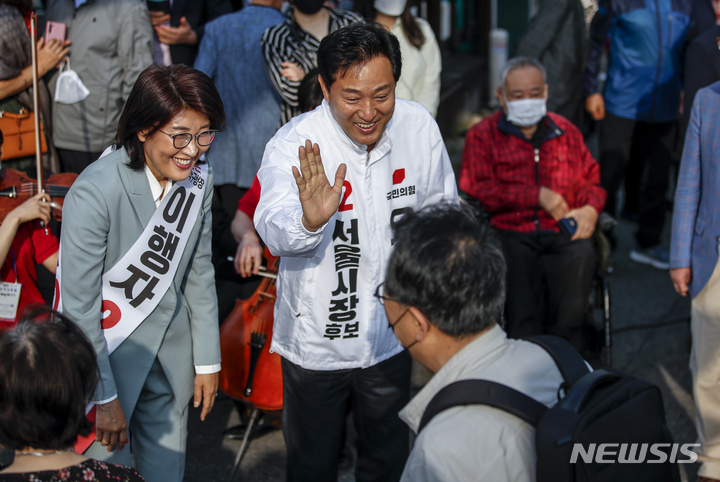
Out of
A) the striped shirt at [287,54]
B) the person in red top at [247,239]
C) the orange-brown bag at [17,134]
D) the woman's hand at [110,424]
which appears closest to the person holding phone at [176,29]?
the striped shirt at [287,54]

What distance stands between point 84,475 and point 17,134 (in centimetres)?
256

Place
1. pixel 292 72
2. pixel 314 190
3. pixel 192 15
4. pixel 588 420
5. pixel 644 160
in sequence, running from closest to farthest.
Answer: pixel 588 420 < pixel 314 190 < pixel 292 72 < pixel 192 15 < pixel 644 160

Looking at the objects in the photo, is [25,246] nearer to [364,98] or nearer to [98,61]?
[364,98]

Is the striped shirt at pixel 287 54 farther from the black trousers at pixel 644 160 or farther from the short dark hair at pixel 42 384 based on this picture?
the black trousers at pixel 644 160

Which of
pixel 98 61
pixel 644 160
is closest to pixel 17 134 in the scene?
pixel 98 61

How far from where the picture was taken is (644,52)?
530 centimetres

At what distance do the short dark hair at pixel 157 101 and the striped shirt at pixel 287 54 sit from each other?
1.71m

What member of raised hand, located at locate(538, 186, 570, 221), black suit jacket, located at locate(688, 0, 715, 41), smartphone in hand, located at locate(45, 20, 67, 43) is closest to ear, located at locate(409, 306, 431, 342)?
raised hand, located at locate(538, 186, 570, 221)

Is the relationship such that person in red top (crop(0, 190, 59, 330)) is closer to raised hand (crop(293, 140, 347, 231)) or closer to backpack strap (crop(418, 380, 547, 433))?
raised hand (crop(293, 140, 347, 231))

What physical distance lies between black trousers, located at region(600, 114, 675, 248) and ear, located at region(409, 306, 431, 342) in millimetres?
4353

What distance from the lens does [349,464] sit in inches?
131

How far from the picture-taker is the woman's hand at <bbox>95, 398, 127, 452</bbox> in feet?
6.90

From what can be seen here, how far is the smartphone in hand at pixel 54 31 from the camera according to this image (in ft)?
13.3

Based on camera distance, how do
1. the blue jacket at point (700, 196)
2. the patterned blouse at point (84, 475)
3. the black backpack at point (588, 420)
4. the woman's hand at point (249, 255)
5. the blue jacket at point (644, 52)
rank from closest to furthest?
the black backpack at point (588, 420) < the patterned blouse at point (84, 475) < the woman's hand at point (249, 255) < the blue jacket at point (700, 196) < the blue jacket at point (644, 52)
